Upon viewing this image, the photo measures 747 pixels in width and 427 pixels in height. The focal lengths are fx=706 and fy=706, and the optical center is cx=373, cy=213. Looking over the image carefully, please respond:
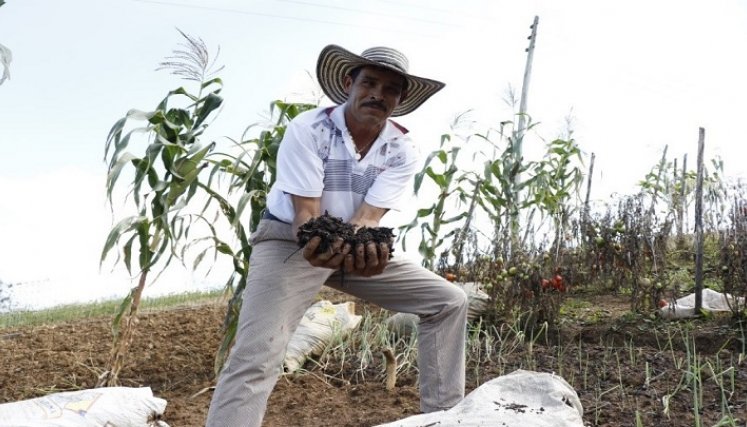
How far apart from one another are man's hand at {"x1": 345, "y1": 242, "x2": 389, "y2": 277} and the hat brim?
709 millimetres

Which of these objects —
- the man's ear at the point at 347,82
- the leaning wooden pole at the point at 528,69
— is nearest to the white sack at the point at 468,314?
the man's ear at the point at 347,82

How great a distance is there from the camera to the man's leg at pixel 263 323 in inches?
91.9

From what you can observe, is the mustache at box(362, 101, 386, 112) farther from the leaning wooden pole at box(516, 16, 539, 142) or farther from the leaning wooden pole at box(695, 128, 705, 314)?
the leaning wooden pole at box(516, 16, 539, 142)

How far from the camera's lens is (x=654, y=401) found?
2.99 metres

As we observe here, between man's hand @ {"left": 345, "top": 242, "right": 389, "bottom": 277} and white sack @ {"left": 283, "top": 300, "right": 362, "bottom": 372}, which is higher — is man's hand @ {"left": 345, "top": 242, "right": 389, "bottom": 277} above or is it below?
above

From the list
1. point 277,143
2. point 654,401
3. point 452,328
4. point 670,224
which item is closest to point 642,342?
point 670,224

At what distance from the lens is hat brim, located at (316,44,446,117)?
2.77 metres

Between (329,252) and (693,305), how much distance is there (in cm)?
357

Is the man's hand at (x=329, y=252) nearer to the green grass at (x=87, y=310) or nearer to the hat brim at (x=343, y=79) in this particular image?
the hat brim at (x=343, y=79)

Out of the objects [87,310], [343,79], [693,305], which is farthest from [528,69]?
[343,79]

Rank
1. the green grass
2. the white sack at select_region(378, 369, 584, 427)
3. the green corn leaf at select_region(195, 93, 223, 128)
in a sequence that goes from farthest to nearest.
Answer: the green grass → the green corn leaf at select_region(195, 93, 223, 128) → the white sack at select_region(378, 369, 584, 427)

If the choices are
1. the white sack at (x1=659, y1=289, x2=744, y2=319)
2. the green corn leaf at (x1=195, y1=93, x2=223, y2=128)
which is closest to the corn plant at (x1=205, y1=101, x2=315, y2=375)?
the green corn leaf at (x1=195, y1=93, x2=223, y2=128)

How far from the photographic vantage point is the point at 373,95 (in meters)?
2.66

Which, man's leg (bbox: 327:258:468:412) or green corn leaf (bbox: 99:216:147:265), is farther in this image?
green corn leaf (bbox: 99:216:147:265)
